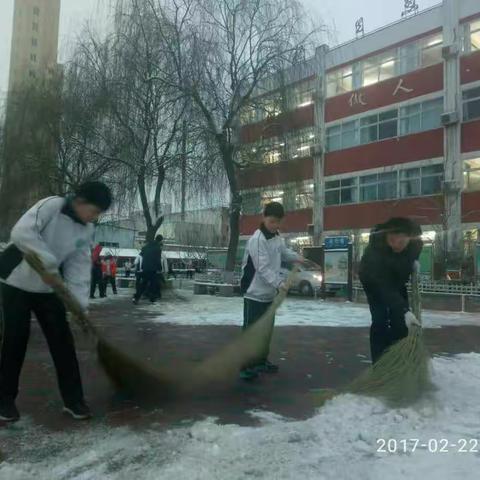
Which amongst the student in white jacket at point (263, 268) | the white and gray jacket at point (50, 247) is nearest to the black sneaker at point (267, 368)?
the student in white jacket at point (263, 268)

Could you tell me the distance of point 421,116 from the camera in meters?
28.0

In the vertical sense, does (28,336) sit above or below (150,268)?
below

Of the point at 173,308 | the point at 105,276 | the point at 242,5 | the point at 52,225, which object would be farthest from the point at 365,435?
the point at 242,5

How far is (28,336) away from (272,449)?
188 centimetres

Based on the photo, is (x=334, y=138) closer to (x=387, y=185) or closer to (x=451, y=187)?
(x=387, y=185)

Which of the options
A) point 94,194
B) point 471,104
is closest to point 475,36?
point 471,104

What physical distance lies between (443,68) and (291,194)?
515 inches

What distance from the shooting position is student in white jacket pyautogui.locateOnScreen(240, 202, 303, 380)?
5.04 metres

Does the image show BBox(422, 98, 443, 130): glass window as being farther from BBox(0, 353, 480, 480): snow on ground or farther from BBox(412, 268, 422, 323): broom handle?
BBox(0, 353, 480, 480): snow on ground

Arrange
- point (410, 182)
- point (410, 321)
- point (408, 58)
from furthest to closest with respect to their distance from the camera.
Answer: point (408, 58) → point (410, 182) → point (410, 321)

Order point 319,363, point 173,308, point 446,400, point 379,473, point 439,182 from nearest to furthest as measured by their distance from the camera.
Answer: point 379,473 → point 446,400 → point 319,363 → point 173,308 → point 439,182

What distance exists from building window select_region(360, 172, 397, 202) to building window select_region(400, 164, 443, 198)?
52 centimetres

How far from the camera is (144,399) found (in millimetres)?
4160

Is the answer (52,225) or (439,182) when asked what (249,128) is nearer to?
(439,182)
